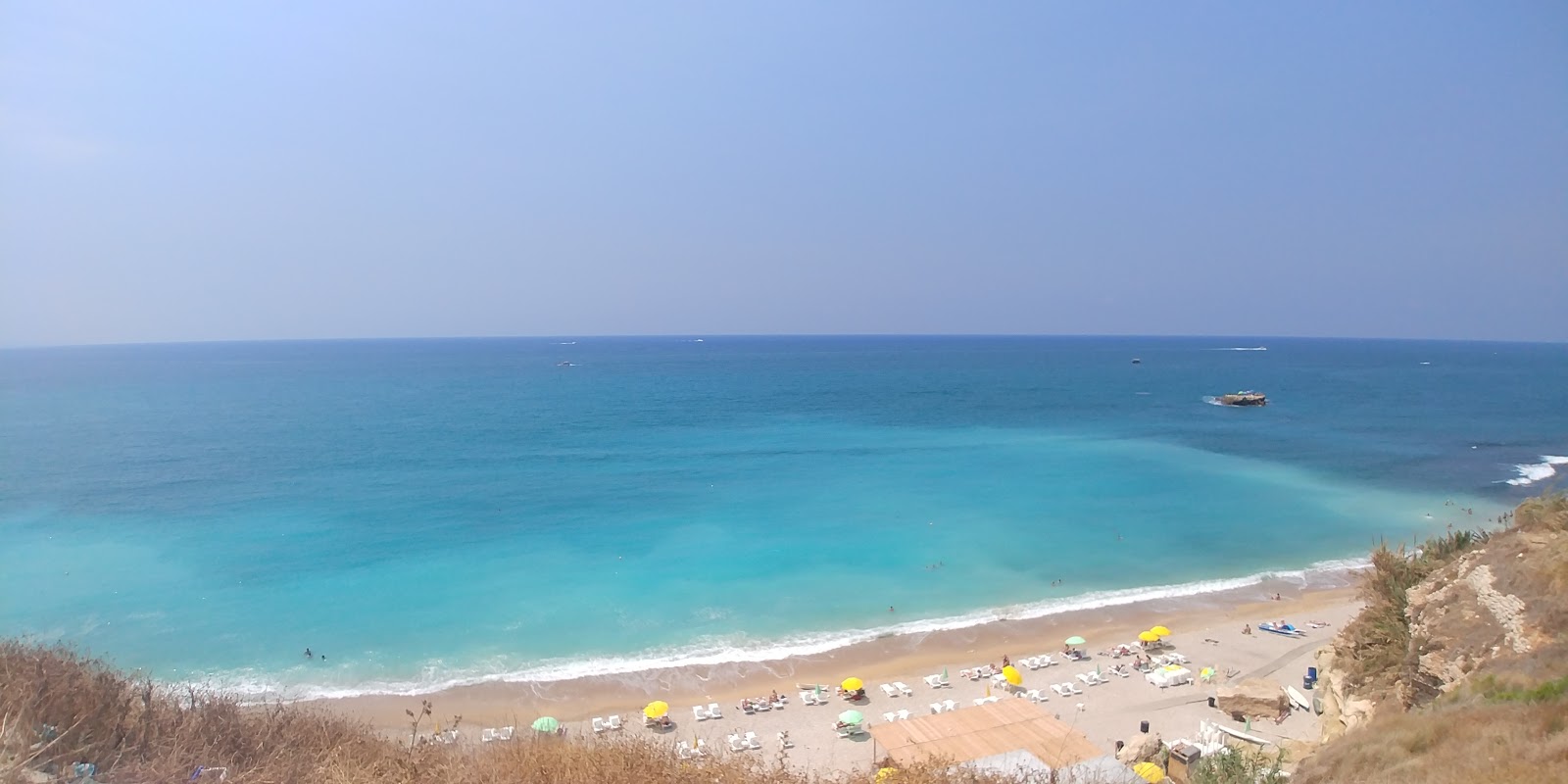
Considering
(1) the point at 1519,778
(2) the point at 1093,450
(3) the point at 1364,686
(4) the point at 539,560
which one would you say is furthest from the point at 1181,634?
(2) the point at 1093,450

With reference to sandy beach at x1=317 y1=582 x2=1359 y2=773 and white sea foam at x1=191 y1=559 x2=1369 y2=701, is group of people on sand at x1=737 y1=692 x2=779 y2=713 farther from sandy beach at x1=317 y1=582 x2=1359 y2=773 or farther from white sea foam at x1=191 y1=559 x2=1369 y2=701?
white sea foam at x1=191 y1=559 x2=1369 y2=701

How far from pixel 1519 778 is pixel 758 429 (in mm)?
54579

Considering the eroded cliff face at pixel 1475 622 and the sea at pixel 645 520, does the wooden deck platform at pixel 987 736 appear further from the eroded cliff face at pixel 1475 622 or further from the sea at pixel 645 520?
the sea at pixel 645 520

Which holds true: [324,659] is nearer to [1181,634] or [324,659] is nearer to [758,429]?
[1181,634]

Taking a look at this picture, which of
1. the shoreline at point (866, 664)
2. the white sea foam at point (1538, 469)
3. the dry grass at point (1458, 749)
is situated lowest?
the shoreline at point (866, 664)

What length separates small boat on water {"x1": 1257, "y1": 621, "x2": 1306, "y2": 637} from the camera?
21.6 metres

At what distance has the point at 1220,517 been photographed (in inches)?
1334

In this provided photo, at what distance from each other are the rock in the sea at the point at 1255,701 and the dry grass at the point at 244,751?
12.8 m

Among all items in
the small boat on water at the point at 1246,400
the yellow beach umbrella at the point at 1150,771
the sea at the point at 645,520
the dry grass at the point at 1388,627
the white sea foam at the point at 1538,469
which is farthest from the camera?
the small boat on water at the point at 1246,400

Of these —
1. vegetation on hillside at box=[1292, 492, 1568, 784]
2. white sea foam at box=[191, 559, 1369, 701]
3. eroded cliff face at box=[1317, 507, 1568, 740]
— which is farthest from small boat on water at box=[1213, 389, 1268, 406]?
eroded cliff face at box=[1317, 507, 1568, 740]

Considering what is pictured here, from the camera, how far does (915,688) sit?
19078 mm

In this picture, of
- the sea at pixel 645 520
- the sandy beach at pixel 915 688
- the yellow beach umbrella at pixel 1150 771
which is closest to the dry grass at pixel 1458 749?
the yellow beach umbrella at pixel 1150 771

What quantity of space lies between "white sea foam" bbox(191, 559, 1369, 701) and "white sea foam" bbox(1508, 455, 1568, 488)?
947 inches

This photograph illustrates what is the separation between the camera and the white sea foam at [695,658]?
62.5 ft
